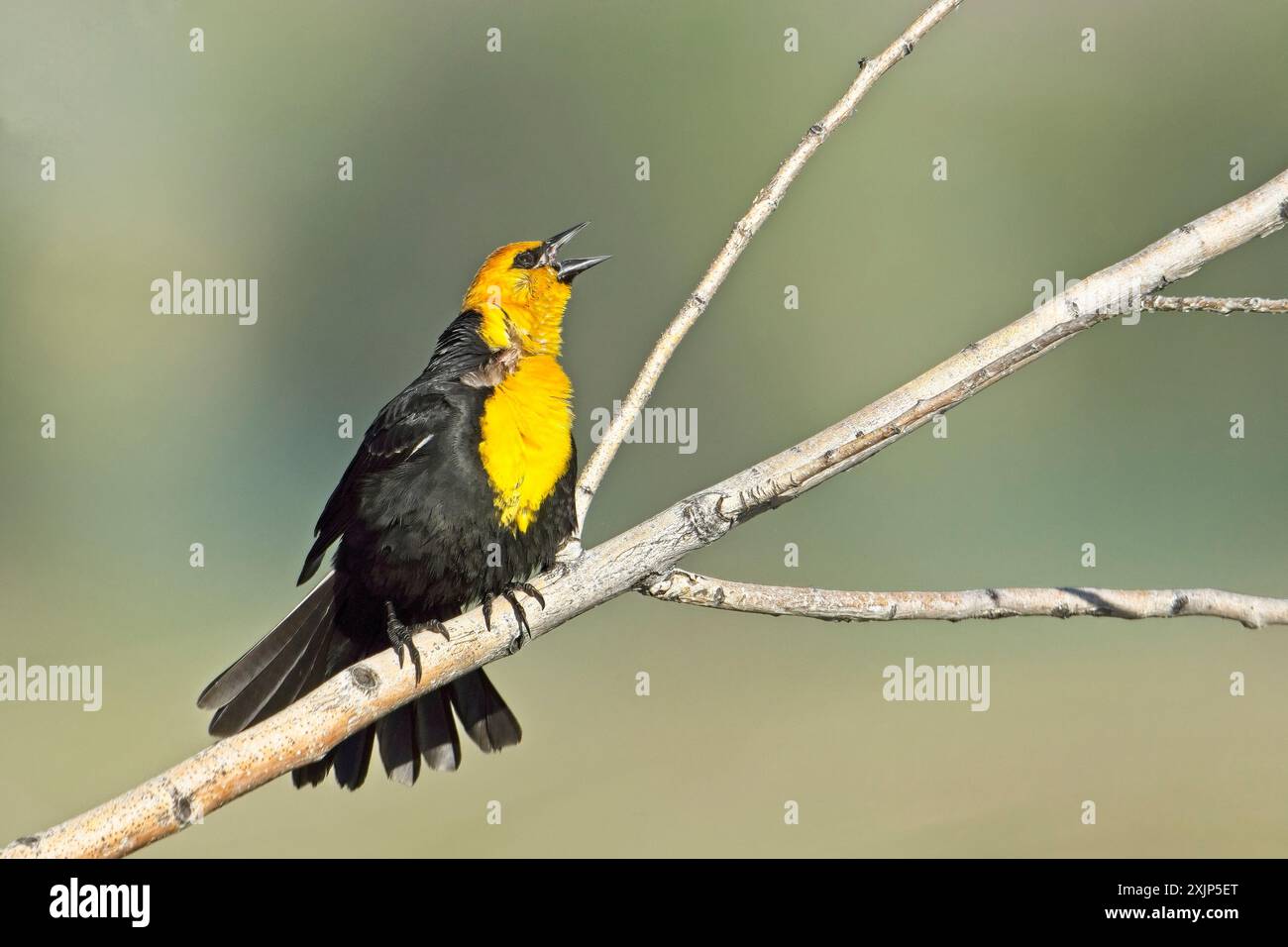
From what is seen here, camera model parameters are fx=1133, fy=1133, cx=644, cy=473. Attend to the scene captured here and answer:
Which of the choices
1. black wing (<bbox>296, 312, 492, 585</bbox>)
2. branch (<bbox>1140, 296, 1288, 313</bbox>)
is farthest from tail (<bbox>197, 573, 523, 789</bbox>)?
branch (<bbox>1140, 296, 1288, 313</bbox>)

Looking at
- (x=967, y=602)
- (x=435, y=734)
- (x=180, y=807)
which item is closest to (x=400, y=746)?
(x=435, y=734)

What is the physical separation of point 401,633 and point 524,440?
2.00 ft

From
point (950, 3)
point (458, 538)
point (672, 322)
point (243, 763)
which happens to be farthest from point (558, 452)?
point (950, 3)

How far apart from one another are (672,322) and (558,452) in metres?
0.59

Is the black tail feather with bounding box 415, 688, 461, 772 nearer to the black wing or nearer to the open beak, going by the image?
the black wing

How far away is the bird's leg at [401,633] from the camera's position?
246 cm

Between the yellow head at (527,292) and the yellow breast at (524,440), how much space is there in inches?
8.3

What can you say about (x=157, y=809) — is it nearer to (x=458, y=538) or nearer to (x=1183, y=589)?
(x=458, y=538)

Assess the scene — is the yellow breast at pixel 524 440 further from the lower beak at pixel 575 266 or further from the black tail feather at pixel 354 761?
the black tail feather at pixel 354 761

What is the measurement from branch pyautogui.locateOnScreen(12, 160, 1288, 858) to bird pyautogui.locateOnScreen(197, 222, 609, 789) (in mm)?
258

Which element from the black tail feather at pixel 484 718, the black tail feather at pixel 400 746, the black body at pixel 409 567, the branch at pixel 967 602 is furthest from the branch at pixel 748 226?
the black tail feather at pixel 400 746

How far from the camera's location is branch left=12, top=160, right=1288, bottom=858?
2029 mm

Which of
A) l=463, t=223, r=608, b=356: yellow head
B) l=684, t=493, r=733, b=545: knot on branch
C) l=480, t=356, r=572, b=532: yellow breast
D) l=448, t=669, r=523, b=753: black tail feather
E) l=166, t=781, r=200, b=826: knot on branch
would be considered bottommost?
l=166, t=781, r=200, b=826: knot on branch

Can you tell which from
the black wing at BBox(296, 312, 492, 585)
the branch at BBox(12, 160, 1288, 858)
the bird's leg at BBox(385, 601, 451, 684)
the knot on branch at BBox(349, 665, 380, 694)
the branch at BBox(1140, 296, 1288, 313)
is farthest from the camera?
the black wing at BBox(296, 312, 492, 585)
